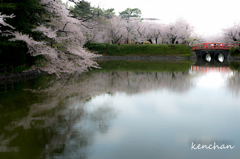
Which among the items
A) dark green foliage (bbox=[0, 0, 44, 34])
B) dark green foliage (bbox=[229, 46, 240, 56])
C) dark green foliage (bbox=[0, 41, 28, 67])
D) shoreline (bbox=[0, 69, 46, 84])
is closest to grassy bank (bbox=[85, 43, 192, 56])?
dark green foliage (bbox=[229, 46, 240, 56])

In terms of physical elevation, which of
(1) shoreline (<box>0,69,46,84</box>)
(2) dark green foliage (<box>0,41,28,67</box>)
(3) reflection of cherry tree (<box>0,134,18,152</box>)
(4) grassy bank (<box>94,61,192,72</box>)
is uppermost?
(2) dark green foliage (<box>0,41,28,67</box>)

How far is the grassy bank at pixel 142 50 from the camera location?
45281 mm

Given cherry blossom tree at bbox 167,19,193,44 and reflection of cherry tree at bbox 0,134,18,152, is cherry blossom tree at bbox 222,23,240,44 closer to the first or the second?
cherry blossom tree at bbox 167,19,193,44

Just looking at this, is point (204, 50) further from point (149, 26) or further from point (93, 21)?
point (93, 21)

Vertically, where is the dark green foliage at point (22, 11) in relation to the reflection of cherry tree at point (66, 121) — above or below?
above

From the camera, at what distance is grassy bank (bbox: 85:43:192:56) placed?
45.3 m


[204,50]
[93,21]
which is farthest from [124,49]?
[93,21]

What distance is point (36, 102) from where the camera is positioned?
8.48 m

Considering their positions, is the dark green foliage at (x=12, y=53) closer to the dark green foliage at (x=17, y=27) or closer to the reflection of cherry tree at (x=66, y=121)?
the dark green foliage at (x=17, y=27)

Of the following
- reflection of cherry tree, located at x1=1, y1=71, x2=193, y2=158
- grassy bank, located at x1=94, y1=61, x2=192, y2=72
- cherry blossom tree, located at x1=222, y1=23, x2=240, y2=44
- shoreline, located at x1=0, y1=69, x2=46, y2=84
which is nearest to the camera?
reflection of cherry tree, located at x1=1, y1=71, x2=193, y2=158

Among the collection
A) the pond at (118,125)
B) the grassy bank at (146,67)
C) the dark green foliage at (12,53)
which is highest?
the dark green foliage at (12,53)

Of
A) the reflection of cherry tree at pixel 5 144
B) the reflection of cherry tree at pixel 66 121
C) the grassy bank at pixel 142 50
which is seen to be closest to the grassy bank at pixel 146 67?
the reflection of cherry tree at pixel 66 121

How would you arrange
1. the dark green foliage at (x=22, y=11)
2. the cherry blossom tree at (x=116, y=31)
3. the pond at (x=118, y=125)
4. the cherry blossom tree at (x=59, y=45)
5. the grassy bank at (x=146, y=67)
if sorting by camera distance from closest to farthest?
the pond at (x=118, y=125)
the dark green foliage at (x=22, y=11)
the cherry blossom tree at (x=59, y=45)
the grassy bank at (x=146, y=67)
the cherry blossom tree at (x=116, y=31)

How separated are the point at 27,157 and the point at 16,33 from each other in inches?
390
